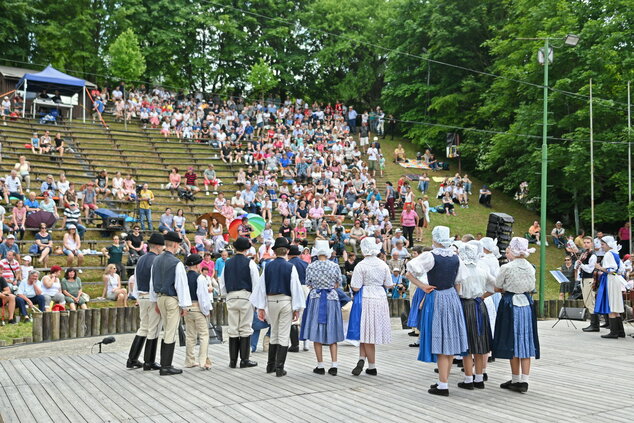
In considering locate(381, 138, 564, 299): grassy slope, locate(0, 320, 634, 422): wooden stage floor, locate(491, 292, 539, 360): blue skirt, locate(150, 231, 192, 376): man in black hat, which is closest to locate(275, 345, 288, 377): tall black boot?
locate(0, 320, 634, 422): wooden stage floor

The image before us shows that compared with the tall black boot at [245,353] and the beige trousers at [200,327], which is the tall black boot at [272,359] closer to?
the tall black boot at [245,353]

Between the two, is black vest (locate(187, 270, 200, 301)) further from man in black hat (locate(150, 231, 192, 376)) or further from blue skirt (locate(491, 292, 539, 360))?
blue skirt (locate(491, 292, 539, 360))

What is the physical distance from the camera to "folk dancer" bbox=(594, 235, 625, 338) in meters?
13.2

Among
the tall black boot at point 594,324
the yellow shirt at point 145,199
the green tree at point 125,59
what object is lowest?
the tall black boot at point 594,324

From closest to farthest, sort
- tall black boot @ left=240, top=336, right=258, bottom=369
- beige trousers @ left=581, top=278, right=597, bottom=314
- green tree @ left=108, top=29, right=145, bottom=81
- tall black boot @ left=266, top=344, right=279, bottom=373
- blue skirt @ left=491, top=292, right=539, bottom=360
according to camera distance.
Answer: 1. blue skirt @ left=491, top=292, right=539, bottom=360
2. tall black boot @ left=266, top=344, right=279, bottom=373
3. tall black boot @ left=240, top=336, right=258, bottom=369
4. beige trousers @ left=581, top=278, right=597, bottom=314
5. green tree @ left=108, top=29, right=145, bottom=81

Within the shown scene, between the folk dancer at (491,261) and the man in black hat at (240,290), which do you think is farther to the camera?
the folk dancer at (491,261)

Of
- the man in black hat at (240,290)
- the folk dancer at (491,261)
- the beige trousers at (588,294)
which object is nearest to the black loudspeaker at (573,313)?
the beige trousers at (588,294)

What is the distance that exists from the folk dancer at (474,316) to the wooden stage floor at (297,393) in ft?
0.81

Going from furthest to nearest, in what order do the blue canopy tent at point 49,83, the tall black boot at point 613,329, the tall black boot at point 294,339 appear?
the blue canopy tent at point 49,83 → the tall black boot at point 613,329 → the tall black boot at point 294,339

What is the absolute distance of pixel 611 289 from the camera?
13148 millimetres

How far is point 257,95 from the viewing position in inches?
1662

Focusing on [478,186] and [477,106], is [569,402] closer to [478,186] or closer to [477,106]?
[478,186]

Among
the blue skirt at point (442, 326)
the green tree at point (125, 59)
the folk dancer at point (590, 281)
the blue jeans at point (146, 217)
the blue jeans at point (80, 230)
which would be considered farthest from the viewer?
the green tree at point (125, 59)

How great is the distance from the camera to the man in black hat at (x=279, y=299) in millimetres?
8602
